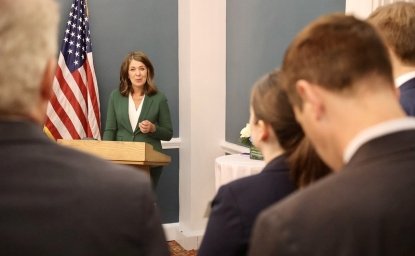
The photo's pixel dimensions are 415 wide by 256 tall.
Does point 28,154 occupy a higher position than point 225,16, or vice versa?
point 225,16

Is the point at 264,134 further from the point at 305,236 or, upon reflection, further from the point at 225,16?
the point at 225,16

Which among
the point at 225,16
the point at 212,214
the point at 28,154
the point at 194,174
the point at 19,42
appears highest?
the point at 225,16

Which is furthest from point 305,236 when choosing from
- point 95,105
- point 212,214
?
point 95,105

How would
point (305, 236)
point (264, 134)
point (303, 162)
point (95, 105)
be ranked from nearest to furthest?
point (305, 236)
point (303, 162)
point (264, 134)
point (95, 105)

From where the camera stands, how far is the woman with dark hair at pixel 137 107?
15.8 feet

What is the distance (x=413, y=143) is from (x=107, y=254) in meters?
0.59

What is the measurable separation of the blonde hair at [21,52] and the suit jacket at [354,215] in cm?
48

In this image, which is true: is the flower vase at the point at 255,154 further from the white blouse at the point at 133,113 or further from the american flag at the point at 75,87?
the american flag at the point at 75,87

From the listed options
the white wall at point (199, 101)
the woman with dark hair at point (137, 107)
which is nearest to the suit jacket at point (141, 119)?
the woman with dark hair at point (137, 107)

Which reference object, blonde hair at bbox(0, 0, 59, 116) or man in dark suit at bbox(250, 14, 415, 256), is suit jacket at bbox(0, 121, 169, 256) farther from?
man in dark suit at bbox(250, 14, 415, 256)

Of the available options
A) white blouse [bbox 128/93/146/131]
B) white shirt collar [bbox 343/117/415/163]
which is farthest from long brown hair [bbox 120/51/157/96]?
white shirt collar [bbox 343/117/415/163]

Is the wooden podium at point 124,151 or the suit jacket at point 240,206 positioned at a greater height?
the suit jacket at point 240,206

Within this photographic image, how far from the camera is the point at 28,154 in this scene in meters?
1.00

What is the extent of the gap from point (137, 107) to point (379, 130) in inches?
157
